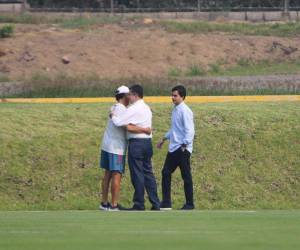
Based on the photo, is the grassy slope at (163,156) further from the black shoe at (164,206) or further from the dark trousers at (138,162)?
the dark trousers at (138,162)

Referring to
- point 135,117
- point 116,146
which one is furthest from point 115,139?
point 135,117

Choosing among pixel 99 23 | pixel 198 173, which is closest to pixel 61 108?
pixel 198 173

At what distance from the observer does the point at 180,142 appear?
18.0m

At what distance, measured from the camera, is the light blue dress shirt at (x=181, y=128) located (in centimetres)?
1784

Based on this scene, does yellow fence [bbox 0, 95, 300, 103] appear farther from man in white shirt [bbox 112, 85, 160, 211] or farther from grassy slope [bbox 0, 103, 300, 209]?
man in white shirt [bbox 112, 85, 160, 211]

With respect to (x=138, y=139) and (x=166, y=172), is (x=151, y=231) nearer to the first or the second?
(x=138, y=139)

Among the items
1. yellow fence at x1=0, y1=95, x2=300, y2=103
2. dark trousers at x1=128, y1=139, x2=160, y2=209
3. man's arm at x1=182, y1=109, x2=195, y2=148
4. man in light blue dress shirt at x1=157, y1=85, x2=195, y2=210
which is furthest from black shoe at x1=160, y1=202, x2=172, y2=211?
yellow fence at x1=0, y1=95, x2=300, y2=103

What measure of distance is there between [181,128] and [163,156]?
16.2 feet

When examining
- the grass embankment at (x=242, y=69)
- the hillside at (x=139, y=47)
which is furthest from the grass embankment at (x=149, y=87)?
the hillside at (x=139, y=47)

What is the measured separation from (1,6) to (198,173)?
158 feet

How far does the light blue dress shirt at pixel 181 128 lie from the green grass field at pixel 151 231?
285 centimetres

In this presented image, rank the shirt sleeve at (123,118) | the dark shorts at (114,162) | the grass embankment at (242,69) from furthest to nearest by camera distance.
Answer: the grass embankment at (242,69) → the dark shorts at (114,162) → the shirt sleeve at (123,118)

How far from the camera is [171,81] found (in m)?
39.6

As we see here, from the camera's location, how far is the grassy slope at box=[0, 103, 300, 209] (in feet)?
70.3
